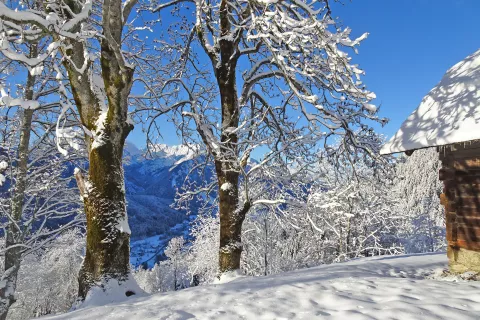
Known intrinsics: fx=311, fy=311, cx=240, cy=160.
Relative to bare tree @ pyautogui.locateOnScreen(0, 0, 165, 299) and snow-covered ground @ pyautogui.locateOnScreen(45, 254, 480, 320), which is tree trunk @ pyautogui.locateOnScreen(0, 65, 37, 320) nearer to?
bare tree @ pyautogui.locateOnScreen(0, 0, 165, 299)

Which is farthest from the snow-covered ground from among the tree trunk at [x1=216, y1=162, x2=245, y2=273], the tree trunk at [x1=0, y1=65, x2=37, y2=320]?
the tree trunk at [x1=0, y1=65, x2=37, y2=320]

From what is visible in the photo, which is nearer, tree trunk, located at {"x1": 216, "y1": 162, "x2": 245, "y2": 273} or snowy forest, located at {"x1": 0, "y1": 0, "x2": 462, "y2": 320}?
snowy forest, located at {"x1": 0, "y1": 0, "x2": 462, "y2": 320}

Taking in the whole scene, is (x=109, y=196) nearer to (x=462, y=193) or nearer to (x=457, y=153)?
(x=457, y=153)

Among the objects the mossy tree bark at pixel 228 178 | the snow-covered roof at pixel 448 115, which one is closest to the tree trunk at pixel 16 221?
the mossy tree bark at pixel 228 178

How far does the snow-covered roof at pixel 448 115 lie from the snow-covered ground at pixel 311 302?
2.56 meters

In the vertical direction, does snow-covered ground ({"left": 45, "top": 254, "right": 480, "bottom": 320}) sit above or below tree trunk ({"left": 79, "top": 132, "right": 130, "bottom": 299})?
below

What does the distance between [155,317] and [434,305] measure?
315cm

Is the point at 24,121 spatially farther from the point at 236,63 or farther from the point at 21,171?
the point at 236,63

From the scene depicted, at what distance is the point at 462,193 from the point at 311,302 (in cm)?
470

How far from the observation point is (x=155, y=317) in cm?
332

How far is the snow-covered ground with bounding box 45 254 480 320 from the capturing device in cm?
336

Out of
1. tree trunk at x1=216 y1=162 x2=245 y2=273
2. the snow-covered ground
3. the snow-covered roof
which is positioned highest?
the snow-covered roof

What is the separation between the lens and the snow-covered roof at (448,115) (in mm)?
5602

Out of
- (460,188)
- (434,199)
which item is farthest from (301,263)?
(460,188)
